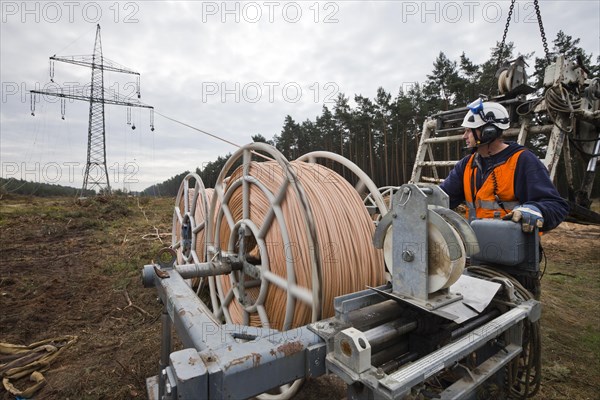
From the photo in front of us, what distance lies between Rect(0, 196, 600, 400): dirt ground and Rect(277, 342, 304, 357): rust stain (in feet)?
6.40

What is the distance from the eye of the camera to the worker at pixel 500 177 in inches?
90.5

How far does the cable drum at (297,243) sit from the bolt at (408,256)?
0.60 m

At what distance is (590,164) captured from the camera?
5117 millimetres

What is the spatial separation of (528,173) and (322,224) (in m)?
1.64

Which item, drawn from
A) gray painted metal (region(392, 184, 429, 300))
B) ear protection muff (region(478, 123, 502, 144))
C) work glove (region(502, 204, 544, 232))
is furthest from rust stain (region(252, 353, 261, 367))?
ear protection muff (region(478, 123, 502, 144))

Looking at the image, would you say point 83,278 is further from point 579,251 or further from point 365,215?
point 579,251

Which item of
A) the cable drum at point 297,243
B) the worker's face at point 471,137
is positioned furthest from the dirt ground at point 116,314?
the worker's face at point 471,137

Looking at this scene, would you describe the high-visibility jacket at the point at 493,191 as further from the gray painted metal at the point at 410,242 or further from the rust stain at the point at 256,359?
the rust stain at the point at 256,359

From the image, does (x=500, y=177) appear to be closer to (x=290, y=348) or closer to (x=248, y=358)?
(x=290, y=348)

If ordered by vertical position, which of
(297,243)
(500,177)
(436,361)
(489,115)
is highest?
(489,115)

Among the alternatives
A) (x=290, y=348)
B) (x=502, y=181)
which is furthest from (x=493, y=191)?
(x=290, y=348)

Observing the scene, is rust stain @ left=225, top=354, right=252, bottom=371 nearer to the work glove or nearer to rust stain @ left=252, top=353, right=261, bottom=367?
rust stain @ left=252, top=353, right=261, bottom=367

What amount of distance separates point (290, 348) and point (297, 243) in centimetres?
106

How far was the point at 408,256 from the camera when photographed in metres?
1.46
